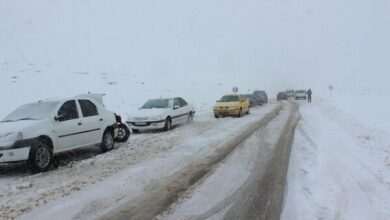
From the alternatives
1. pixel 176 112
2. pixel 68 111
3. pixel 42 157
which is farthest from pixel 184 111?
pixel 42 157

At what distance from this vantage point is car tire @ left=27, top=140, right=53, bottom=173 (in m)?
9.09

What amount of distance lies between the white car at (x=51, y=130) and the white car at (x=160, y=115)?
14.2 ft

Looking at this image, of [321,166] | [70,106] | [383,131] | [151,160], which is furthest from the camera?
[383,131]

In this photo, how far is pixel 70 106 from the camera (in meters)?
10.9

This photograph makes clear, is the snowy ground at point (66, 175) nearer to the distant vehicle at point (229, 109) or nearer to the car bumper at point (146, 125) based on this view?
the car bumper at point (146, 125)

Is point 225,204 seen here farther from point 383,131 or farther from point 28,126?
point 383,131

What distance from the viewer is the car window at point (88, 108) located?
11328 millimetres

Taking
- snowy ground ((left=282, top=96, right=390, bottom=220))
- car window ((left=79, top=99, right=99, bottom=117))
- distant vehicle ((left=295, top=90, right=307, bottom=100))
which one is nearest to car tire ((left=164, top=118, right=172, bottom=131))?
car window ((left=79, top=99, right=99, bottom=117))

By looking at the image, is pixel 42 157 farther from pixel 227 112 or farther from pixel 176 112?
pixel 227 112

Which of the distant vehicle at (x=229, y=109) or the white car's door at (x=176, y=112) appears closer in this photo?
the white car's door at (x=176, y=112)

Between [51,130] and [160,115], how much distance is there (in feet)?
24.8

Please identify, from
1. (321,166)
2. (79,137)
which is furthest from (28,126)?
(321,166)

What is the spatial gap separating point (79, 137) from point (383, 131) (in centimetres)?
1171

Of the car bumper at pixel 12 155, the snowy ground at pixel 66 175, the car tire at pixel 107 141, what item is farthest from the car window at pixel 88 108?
the car bumper at pixel 12 155
